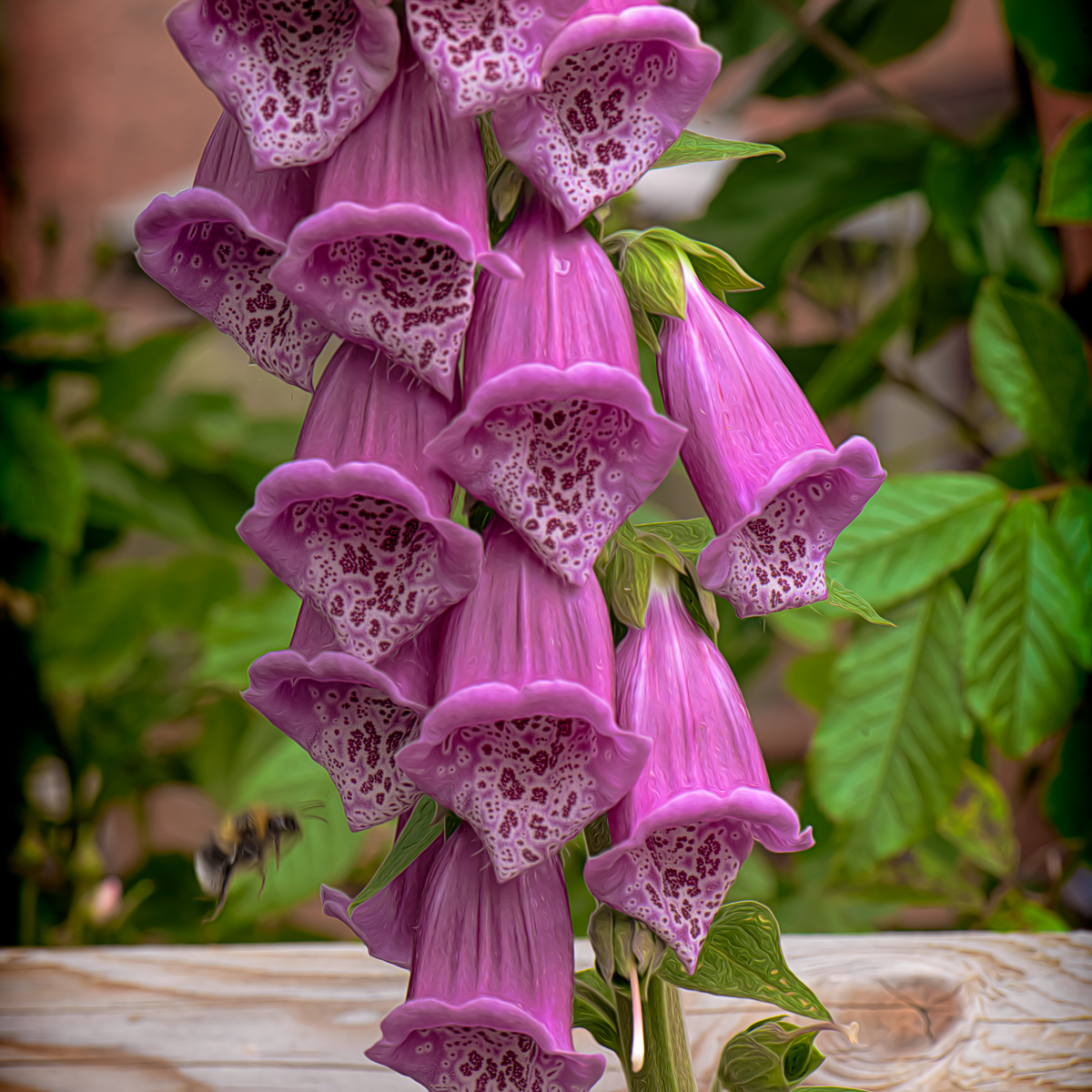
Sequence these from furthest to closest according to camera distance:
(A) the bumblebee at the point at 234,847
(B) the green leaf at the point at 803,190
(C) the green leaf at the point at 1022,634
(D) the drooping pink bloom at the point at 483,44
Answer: (B) the green leaf at the point at 803,190 → (C) the green leaf at the point at 1022,634 → (A) the bumblebee at the point at 234,847 → (D) the drooping pink bloom at the point at 483,44

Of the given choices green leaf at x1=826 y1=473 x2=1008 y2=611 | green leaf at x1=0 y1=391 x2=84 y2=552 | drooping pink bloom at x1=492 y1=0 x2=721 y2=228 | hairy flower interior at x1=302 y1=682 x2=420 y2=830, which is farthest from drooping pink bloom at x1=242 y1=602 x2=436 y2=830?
green leaf at x1=0 y1=391 x2=84 y2=552

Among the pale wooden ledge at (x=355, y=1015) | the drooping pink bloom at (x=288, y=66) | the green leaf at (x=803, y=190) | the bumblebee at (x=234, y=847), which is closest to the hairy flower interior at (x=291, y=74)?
the drooping pink bloom at (x=288, y=66)

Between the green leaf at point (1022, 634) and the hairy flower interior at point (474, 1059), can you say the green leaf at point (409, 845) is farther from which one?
the green leaf at point (1022, 634)

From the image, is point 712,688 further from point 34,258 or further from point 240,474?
point 34,258

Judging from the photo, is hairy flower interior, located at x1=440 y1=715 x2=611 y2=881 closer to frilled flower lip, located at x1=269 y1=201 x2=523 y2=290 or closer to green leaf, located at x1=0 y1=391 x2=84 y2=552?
frilled flower lip, located at x1=269 y1=201 x2=523 y2=290

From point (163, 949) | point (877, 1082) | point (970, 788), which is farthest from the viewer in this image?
point (970, 788)

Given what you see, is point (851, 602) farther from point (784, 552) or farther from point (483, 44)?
point (483, 44)

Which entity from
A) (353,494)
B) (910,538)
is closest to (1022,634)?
(910,538)

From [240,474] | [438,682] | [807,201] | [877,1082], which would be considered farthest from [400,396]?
[240,474]
